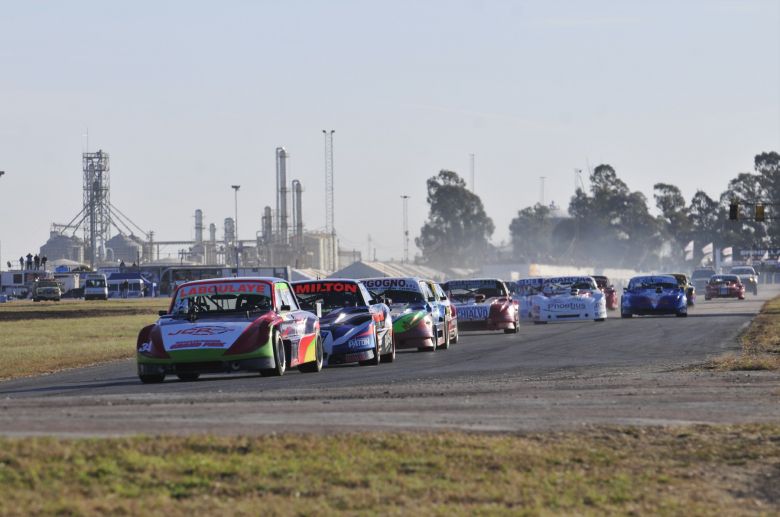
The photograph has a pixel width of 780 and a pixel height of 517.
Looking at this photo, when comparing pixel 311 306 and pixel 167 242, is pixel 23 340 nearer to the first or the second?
pixel 311 306

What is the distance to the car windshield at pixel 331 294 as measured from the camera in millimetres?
22953

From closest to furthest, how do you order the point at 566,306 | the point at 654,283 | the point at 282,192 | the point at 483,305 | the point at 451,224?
the point at 483,305 → the point at 566,306 → the point at 654,283 → the point at 282,192 → the point at 451,224

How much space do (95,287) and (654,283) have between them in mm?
66063

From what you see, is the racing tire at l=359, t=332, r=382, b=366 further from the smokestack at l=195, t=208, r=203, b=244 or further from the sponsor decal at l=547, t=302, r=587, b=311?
the smokestack at l=195, t=208, r=203, b=244

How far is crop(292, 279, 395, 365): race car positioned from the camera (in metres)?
21.8

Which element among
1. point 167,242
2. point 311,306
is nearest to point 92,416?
point 311,306

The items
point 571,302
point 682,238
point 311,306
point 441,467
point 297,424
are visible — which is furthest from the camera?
point 682,238

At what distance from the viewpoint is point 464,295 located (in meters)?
35.2

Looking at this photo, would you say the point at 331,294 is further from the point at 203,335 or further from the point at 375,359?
the point at 203,335

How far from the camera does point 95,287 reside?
341 ft

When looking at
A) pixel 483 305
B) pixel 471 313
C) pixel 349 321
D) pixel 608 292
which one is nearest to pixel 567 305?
pixel 483 305

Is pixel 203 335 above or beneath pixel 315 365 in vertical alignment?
above

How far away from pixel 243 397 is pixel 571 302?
27.3 meters

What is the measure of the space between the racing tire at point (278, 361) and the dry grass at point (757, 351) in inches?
229
